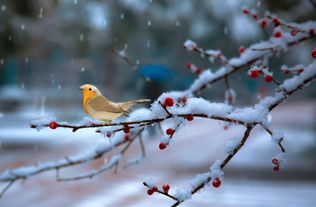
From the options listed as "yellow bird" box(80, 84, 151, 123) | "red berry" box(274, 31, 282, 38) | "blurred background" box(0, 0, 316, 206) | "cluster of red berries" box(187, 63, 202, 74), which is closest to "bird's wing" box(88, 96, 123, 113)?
"yellow bird" box(80, 84, 151, 123)

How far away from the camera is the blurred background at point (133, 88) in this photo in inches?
263

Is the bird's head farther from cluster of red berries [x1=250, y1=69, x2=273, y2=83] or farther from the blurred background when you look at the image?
cluster of red berries [x1=250, y1=69, x2=273, y2=83]

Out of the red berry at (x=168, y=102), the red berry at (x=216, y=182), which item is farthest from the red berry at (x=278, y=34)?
the red berry at (x=168, y=102)

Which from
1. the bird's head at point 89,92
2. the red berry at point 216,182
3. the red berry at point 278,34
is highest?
the red berry at point 278,34

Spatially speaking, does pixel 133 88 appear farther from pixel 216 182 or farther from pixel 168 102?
pixel 168 102

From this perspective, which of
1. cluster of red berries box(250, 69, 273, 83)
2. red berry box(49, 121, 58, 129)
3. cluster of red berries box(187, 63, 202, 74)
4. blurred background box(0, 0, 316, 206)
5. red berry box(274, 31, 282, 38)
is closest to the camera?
red berry box(49, 121, 58, 129)

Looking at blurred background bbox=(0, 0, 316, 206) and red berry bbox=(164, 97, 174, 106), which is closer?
red berry bbox=(164, 97, 174, 106)

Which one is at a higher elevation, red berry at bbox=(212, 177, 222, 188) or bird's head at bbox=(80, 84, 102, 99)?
bird's head at bbox=(80, 84, 102, 99)

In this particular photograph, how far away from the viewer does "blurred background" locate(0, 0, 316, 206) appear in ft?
21.9

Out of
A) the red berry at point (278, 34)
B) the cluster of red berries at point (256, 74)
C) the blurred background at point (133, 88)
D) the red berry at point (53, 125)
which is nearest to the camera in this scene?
the red berry at point (53, 125)

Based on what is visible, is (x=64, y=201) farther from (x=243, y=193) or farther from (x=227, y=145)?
(x=227, y=145)

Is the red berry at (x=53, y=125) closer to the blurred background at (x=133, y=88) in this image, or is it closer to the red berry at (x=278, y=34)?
the blurred background at (x=133, y=88)

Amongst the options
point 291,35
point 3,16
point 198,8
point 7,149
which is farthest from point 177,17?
point 291,35

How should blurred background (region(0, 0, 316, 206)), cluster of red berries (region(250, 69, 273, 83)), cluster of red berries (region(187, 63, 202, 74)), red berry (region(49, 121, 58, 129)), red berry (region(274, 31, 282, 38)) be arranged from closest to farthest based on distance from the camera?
red berry (region(49, 121, 58, 129)) → cluster of red berries (region(250, 69, 273, 83)) → red berry (region(274, 31, 282, 38)) → cluster of red berries (region(187, 63, 202, 74)) → blurred background (region(0, 0, 316, 206))
